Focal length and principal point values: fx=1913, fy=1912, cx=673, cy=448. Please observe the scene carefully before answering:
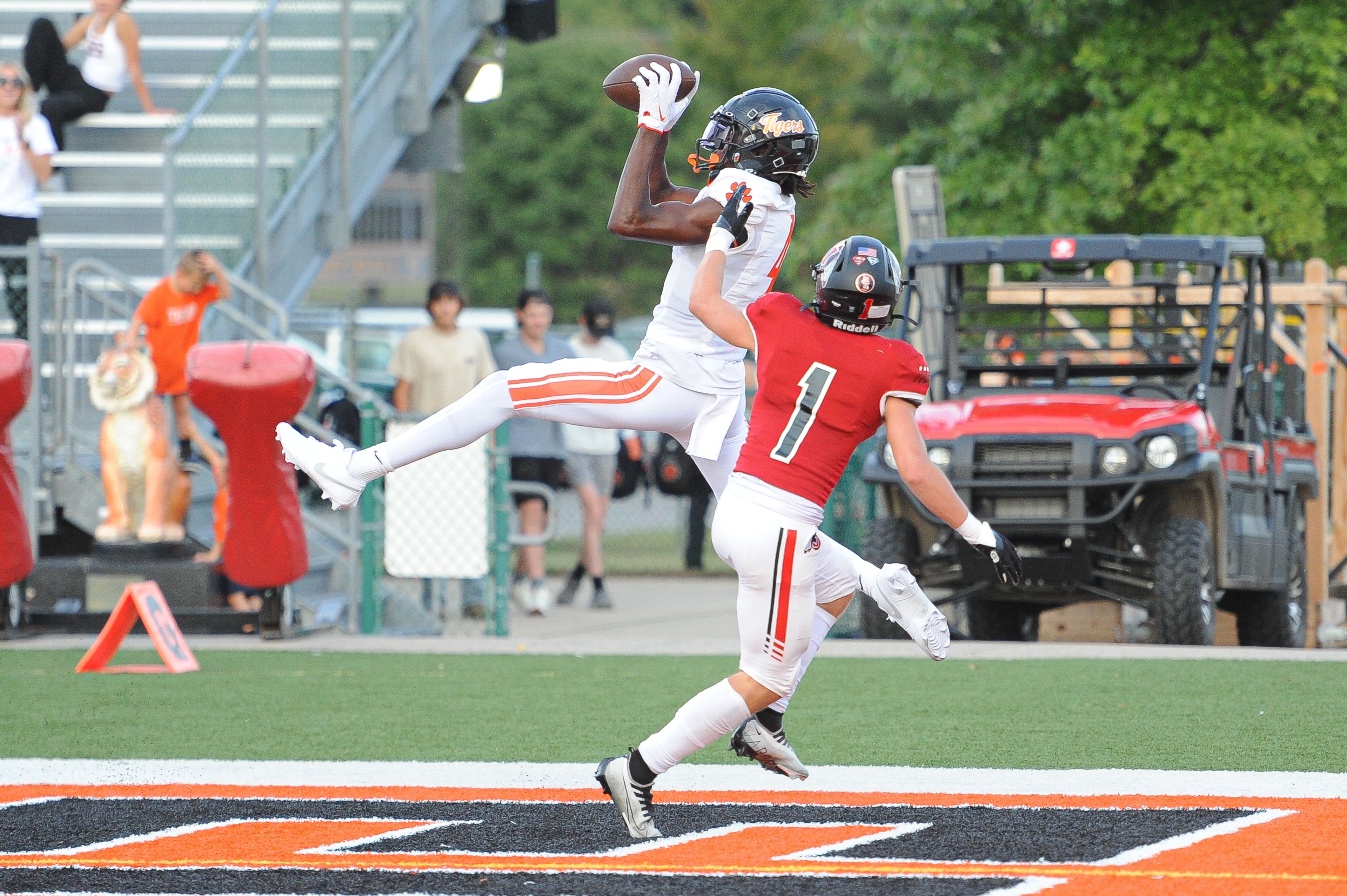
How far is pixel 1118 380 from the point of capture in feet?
37.4

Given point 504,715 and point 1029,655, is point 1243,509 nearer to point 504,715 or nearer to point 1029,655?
point 1029,655

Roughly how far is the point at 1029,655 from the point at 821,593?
458cm

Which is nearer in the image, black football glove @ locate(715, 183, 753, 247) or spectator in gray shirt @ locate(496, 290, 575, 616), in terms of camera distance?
black football glove @ locate(715, 183, 753, 247)

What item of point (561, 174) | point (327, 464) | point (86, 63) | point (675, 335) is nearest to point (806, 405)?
point (675, 335)

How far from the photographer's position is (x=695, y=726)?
5371mm

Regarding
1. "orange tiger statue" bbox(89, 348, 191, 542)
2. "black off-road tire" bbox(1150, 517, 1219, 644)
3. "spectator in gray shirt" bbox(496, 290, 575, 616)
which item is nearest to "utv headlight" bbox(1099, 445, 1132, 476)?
"black off-road tire" bbox(1150, 517, 1219, 644)

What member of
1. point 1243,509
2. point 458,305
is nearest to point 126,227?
point 458,305

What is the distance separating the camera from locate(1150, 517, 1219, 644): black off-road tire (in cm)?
990

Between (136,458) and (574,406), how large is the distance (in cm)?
545

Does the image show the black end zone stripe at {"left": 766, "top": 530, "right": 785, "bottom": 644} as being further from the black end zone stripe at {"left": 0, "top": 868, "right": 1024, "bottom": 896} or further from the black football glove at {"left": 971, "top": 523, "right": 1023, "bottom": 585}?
the black end zone stripe at {"left": 0, "top": 868, "right": 1024, "bottom": 896}

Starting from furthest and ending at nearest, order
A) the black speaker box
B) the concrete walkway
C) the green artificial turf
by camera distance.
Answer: the black speaker box
the concrete walkway
the green artificial turf

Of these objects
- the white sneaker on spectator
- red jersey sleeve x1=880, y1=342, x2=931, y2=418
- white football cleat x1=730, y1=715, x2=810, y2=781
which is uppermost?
red jersey sleeve x1=880, y1=342, x2=931, y2=418

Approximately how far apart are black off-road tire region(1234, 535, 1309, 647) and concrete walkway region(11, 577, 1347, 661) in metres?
0.40

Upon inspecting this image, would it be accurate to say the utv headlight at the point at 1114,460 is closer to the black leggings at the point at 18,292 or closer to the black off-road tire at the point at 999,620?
the black off-road tire at the point at 999,620
